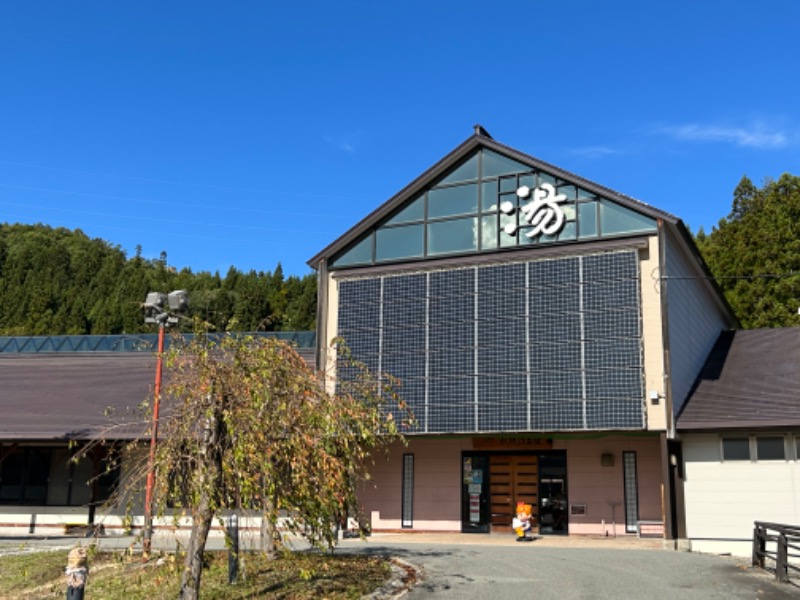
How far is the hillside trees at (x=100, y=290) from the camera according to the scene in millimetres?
79250

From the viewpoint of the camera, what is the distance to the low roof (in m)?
19.3

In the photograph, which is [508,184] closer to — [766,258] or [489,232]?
[489,232]

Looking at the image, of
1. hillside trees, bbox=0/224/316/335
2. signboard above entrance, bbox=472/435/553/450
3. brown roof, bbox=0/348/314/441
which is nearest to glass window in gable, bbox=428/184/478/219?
brown roof, bbox=0/348/314/441

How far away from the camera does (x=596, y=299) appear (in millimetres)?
20312

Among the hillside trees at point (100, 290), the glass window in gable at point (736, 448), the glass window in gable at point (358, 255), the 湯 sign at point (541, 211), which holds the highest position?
the hillside trees at point (100, 290)

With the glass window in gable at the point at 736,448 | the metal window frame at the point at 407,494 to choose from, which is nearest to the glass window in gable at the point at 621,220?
the glass window in gable at the point at 736,448

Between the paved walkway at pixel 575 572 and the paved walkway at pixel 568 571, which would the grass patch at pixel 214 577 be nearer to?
the paved walkway at pixel 568 571

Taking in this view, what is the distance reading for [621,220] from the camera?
2058 cm

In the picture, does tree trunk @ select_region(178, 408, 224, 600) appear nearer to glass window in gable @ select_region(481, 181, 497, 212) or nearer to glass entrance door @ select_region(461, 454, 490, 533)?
glass window in gable @ select_region(481, 181, 497, 212)

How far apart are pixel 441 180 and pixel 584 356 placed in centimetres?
652

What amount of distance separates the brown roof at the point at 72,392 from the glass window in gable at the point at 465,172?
650cm

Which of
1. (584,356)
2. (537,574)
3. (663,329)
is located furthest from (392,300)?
(537,574)

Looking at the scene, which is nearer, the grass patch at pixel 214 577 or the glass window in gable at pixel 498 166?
the grass patch at pixel 214 577

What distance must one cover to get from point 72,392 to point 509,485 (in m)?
Answer: 14.7
